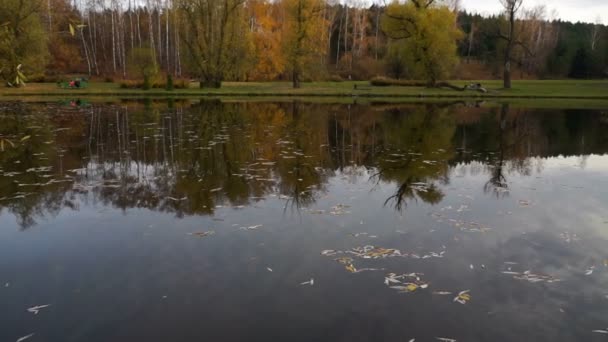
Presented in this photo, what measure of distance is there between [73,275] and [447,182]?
8.54 metres

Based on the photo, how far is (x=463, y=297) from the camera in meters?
5.62

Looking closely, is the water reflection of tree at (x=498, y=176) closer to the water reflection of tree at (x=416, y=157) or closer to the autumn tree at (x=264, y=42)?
the water reflection of tree at (x=416, y=157)

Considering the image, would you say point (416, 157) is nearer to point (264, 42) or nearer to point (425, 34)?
point (425, 34)

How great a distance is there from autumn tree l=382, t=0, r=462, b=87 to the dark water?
1263 inches

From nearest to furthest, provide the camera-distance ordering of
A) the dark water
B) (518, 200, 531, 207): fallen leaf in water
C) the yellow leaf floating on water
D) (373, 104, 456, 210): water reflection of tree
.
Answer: the dark water
the yellow leaf floating on water
(518, 200, 531, 207): fallen leaf in water
(373, 104, 456, 210): water reflection of tree

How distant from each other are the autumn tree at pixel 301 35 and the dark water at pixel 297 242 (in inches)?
1332

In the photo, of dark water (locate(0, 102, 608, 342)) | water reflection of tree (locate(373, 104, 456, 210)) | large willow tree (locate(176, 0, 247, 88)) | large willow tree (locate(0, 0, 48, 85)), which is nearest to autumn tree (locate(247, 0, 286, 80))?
large willow tree (locate(176, 0, 247, 88))

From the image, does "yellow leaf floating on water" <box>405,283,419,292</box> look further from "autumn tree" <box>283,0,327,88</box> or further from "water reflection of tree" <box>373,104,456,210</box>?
"autumn tree" <box>283,0,327,88</box>

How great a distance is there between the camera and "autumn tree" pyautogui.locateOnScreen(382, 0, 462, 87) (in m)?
45.6

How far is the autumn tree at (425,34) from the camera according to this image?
45625 millimetres

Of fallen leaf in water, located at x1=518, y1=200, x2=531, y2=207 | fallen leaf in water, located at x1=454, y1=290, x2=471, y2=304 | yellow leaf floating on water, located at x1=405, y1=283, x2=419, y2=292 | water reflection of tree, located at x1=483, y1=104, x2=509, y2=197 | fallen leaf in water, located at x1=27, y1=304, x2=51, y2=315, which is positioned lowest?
fallen leaf in water, located at x1=454, y1=290, x2=471, y2=304

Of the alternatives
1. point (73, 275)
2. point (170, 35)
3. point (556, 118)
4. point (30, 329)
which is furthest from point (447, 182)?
point (170, 35)

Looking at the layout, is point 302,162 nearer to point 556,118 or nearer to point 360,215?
point 360,215

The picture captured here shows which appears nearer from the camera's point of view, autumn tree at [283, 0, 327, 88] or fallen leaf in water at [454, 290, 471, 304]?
fallen leaf in water at [454, 290, 471, 304]
